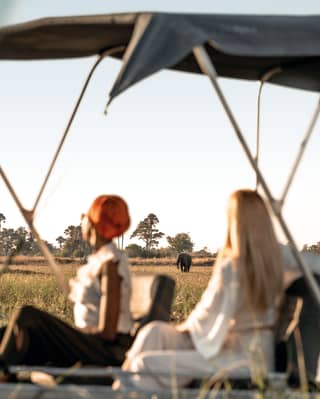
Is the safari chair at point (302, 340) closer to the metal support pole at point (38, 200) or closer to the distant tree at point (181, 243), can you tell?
the metal support pole at point (38, 200)

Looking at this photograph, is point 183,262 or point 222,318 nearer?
point 222,318

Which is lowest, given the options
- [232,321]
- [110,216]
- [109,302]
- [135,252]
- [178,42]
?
[232,321]

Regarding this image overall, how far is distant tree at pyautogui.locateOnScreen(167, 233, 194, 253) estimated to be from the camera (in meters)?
93.9

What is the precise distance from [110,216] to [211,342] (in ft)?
3.31

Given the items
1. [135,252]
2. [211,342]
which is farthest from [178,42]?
[135,252]

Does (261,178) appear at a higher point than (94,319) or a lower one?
higher

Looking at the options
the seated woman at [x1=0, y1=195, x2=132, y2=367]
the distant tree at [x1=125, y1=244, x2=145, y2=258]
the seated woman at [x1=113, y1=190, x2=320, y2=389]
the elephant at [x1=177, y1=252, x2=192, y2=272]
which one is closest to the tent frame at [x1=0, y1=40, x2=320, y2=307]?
the seated woman at [x1=113, y1=190, x2=320, y2=389]

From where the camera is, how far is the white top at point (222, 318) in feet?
19.3

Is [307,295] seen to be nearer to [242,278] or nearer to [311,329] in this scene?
[311,329]

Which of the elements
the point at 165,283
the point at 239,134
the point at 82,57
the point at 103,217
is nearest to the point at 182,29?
the point at 239,134

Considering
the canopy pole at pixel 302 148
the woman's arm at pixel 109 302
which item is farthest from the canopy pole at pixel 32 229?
the canopy pole at pixel 302 148

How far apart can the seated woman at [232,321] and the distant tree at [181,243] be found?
3428 inches

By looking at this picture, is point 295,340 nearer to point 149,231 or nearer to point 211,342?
point 211,342

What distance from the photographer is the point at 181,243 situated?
3767 inches
